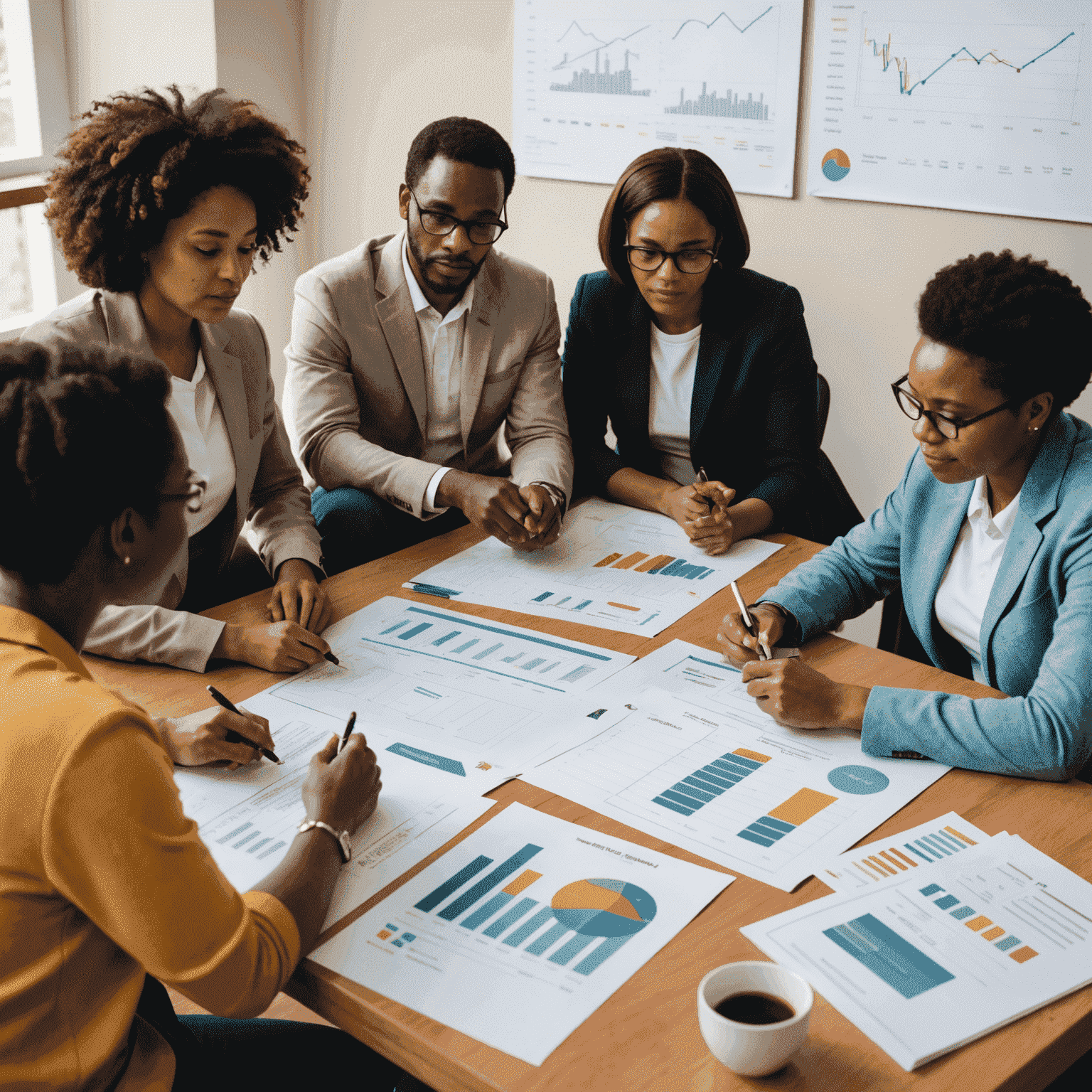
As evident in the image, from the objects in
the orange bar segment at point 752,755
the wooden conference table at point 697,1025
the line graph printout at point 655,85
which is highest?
the line graph printout at point 655,85

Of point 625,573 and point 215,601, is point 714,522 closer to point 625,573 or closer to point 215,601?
point 625,573

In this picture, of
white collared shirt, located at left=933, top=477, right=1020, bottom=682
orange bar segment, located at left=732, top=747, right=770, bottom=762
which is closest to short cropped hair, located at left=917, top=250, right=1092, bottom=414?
white collared shirt, located at left=933, top=477, right=1020, bottom=682

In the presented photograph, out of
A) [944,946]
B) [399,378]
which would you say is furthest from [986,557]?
[399,378]

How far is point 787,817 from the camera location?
4.10 ft

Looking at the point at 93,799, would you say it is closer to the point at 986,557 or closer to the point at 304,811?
the point at 304,811

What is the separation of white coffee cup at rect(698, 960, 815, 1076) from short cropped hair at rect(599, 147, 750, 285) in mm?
1678

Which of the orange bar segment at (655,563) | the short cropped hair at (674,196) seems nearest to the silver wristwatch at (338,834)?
the orange bar segment at (655,563)

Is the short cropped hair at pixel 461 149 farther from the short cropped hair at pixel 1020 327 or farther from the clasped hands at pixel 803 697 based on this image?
the clasped hands at pixel 803 697

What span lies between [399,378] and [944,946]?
1654mm

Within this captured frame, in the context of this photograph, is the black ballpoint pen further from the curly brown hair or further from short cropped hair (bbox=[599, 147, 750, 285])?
short cropped hair (bbox=[599, 147, 750, 285])

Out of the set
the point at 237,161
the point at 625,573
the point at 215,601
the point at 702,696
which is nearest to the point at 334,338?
the point at 237,161

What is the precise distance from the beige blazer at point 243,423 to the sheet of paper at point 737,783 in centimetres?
61

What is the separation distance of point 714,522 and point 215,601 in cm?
91

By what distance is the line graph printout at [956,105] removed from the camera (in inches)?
102
